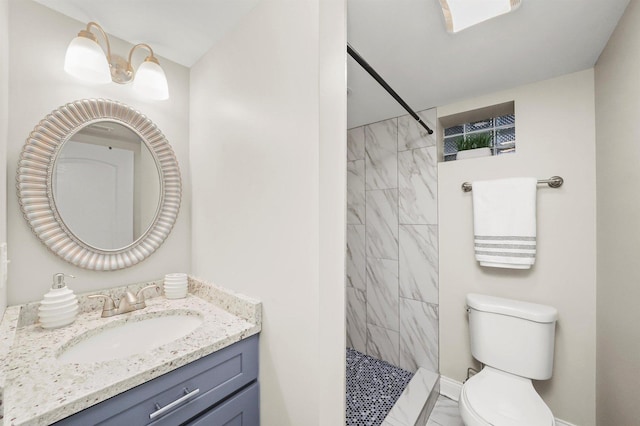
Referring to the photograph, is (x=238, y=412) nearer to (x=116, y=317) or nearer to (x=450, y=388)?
(x=116, y=317)

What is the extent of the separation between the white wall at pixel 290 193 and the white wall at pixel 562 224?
1.46m

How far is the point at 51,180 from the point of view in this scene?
1.09 meters

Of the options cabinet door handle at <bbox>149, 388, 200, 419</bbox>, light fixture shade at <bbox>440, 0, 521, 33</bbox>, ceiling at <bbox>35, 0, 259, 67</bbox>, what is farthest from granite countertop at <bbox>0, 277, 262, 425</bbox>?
light fixture shade at <bbox>440, 0, 521, 33</bbox>

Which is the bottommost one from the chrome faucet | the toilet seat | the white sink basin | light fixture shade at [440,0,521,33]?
the toilet seat

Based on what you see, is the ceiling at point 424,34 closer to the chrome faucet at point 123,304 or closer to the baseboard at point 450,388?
the chrome faucet at point 123,304

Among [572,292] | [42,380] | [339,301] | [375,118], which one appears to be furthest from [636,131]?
[42,380]

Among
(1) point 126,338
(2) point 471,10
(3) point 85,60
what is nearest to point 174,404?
(1) point 126,338

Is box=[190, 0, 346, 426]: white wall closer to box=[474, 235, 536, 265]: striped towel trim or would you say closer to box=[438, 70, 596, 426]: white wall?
box=[474, 235, 536, 265]: striped towel trim

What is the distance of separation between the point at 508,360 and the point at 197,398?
174cm

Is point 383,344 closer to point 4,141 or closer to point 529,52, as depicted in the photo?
point 529,52

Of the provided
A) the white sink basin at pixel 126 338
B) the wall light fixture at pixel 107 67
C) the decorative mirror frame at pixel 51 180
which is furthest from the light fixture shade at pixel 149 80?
the white sink basin at pixel 126 338

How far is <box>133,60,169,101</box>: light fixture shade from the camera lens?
3.99ft

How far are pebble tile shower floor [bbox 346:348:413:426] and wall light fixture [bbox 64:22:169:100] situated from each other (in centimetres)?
224

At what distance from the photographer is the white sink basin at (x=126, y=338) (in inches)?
37.8
